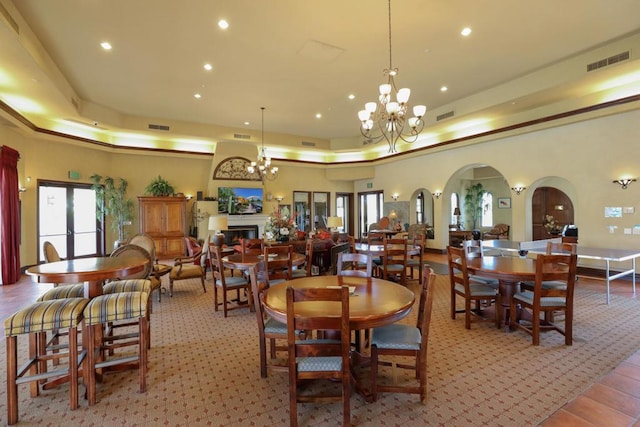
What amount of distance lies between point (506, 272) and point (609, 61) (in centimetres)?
481

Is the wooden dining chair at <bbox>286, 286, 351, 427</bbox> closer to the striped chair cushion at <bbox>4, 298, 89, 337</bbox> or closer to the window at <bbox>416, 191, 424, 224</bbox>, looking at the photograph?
the striped chair cushion at <bbox>4, 298, 89, 337</bbox>

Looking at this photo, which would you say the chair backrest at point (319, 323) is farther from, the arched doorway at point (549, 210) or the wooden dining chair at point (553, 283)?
the arched doorway at point (549, 210)

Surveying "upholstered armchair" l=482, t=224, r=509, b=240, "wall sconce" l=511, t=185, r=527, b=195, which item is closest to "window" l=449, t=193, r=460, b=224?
"upholstered armchair" l=482, t=224, r=509, b=240

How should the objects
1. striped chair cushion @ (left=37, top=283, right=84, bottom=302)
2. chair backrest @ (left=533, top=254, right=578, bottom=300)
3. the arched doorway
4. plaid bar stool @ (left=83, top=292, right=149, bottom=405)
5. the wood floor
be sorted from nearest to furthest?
the wood floor, plaid bar stool @ (left=83, top=292, right=149, bottom=405), striped chair cushion @ (left=37, top=283, right=84, bottom=302), chair backrest @ (left=533, top=254, right=578, bottom=300), the arched doorway

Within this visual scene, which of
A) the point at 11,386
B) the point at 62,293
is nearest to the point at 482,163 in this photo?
the point at 62,293

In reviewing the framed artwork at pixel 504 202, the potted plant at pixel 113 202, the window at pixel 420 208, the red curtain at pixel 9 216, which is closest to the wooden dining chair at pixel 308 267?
the red curtain at pixel 9 216

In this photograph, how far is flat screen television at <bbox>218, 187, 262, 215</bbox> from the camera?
415 inches

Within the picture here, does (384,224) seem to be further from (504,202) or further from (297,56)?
(297,56)

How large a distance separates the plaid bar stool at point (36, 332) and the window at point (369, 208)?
11524 mm

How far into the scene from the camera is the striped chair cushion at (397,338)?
2367 mm

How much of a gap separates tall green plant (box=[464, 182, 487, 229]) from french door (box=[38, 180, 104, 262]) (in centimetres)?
1416

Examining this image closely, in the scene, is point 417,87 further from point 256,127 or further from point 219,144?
point 219,144

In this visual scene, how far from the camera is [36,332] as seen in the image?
2322mm

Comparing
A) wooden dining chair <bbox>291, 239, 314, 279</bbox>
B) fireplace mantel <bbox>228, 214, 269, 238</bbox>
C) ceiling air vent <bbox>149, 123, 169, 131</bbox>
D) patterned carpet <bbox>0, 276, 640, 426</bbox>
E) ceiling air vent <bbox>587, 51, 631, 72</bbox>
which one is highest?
ceiling air vent <bbox>149, 123, 169, 131</bbox>
